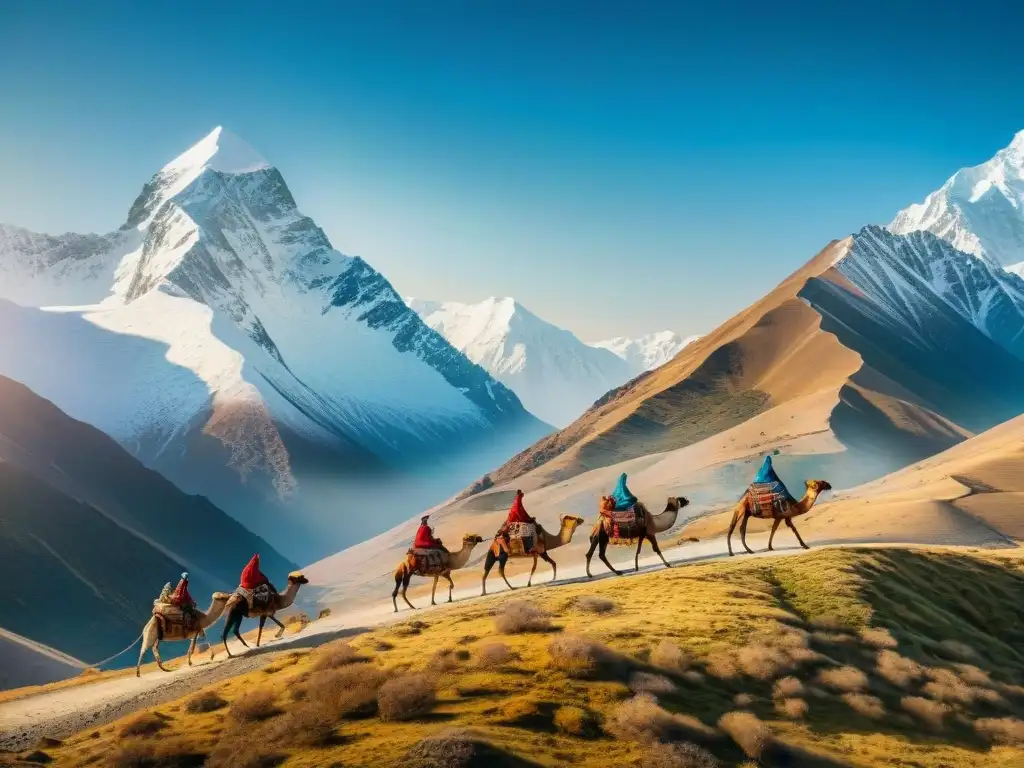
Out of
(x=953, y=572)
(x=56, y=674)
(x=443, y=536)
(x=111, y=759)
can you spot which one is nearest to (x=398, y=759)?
(x=111, y=759)

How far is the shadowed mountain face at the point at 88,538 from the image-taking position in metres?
99.8

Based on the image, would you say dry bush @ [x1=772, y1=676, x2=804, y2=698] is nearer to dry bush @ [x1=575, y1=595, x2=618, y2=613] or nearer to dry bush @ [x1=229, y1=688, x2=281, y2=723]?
dry bush @ [x1=575, y1=595, x2=618, y2=613]

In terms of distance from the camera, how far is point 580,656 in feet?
63.4

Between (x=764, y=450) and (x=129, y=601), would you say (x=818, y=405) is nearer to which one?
(x=764, y=450)

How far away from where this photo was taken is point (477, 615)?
2561 centimetres

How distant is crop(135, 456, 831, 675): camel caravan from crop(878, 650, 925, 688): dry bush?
811 centimetres

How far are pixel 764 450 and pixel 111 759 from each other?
89.6 m

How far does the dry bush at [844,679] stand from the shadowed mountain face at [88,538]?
92.8 m

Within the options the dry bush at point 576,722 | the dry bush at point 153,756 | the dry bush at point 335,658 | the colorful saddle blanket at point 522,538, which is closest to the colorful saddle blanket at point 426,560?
the colorful saddle blanket at point 522,538

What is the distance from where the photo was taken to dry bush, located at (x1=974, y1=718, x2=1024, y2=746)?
1956cm

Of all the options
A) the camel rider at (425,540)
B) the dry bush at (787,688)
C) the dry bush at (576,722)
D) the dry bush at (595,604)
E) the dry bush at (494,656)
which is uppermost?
the camel rider at (425,540)

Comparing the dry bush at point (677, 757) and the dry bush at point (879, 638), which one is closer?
the dry bush at point (677, 757)

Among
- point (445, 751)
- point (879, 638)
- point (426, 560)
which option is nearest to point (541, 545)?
point (426, 560)

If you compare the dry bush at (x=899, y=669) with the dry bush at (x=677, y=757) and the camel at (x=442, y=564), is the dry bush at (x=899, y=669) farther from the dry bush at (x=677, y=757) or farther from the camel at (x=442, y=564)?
the camel at (x=442, y=564)
